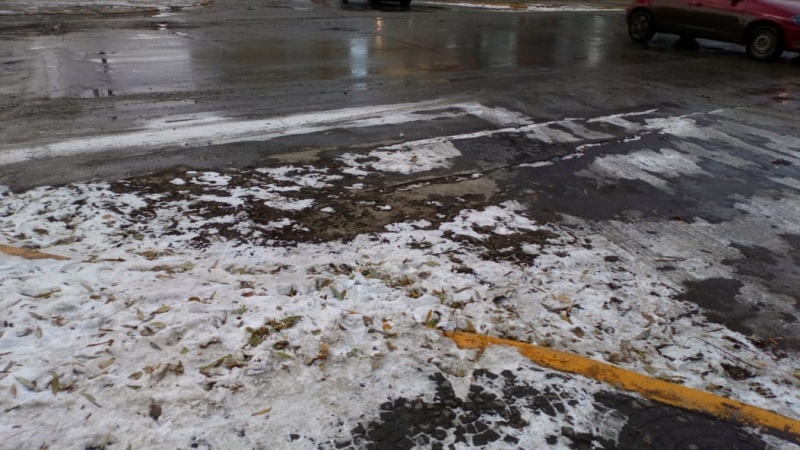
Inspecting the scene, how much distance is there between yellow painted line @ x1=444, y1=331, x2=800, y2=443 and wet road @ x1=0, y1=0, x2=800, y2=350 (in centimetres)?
86

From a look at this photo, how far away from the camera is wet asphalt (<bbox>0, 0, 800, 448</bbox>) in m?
5.19

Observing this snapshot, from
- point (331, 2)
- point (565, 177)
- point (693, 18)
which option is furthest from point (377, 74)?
point (331, 2)

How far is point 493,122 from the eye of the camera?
789cm

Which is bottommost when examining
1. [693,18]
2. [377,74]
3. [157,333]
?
[157,333]

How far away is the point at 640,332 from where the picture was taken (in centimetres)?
369

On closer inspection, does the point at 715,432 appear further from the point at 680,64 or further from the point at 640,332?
the point at 680,64

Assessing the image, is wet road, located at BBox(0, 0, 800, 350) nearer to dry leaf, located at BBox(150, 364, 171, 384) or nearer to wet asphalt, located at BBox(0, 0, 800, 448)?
wet asphalt, located at BBox(0, 0, 800, 448)

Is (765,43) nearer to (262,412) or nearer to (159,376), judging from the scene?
(262,412)

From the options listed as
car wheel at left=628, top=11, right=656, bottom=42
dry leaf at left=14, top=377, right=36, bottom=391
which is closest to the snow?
dry leaf at left=14, top=377, right=36, bottom=391

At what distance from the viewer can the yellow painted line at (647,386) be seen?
302 cm

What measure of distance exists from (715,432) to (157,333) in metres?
3.07

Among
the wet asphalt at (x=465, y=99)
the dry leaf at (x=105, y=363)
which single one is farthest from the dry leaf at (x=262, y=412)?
the dry leaf at (x=105, y=363)

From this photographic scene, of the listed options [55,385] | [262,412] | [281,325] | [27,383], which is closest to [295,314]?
[281,325]

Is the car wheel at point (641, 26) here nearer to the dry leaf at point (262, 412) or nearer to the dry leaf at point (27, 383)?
the dry leaf at point (262, 412)
